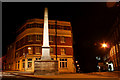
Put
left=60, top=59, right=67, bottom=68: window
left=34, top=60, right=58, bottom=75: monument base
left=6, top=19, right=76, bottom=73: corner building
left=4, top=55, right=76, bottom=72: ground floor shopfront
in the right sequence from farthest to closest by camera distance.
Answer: left=60, top=59, right=67, bottom=68: window < left=6, top=19, right=76, bottom=73: corner building < left=4, top=55, right=76, bottom=72: ground floor shopfront < left=34, top=60, right=58, bottom=75: monument base

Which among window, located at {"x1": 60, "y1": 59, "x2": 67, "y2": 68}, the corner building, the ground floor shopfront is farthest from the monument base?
window, located at {"x1": 60, "y1": 59, "x2": 67, "y2": 68}

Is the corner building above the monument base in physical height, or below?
above

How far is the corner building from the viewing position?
3650 centimetres

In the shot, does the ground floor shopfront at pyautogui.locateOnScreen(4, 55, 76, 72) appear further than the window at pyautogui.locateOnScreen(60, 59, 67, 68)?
No

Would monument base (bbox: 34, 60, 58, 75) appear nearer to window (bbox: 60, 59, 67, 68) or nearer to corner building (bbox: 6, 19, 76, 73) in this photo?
corner building (bbox: 6, 19, 76, 73)

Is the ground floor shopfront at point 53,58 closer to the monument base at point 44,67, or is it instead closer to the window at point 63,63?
the window at point 63,63

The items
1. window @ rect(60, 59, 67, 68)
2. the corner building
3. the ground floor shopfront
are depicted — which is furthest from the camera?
window @ rect(60, 59, 67, 68)

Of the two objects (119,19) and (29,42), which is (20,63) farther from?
(119,19)

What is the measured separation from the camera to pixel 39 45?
3725 centimetres

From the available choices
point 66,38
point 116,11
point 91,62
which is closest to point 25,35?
point 66,38

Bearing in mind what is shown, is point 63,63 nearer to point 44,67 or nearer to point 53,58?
point 53,58

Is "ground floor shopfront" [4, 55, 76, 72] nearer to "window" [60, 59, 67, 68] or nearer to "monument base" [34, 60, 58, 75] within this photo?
"window" [60, 59, 67, 68]

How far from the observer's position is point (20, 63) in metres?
38.7

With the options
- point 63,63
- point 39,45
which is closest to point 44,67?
point 39,45
